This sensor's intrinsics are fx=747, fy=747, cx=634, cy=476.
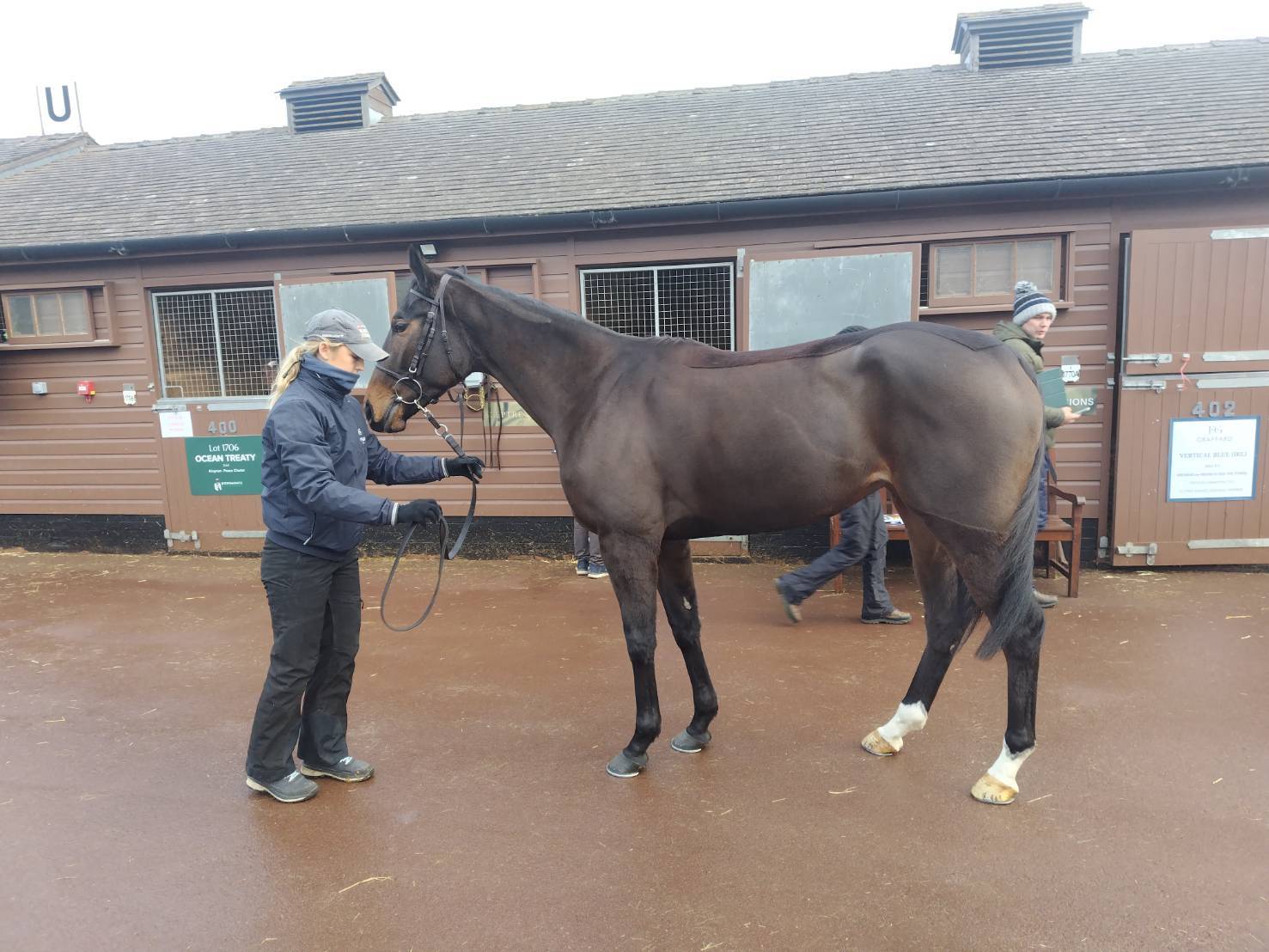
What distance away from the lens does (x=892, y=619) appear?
4.59 metres

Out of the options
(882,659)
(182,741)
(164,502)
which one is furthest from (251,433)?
(882,659)

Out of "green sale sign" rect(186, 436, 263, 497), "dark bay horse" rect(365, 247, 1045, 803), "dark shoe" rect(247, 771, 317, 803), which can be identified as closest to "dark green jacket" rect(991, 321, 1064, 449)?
"dark bay horse" rect(365, 247, 1045, 803)

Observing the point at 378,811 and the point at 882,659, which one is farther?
the point at 882,659

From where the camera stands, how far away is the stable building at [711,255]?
532cm

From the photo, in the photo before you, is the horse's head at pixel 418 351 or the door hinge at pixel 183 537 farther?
the door hinge at pixel 183 537

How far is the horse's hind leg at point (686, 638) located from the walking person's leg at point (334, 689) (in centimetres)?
122

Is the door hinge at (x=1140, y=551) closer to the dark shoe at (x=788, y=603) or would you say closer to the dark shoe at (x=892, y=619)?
the dark shoe at (x=892, y=619)

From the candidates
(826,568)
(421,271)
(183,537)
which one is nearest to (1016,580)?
(826,568)

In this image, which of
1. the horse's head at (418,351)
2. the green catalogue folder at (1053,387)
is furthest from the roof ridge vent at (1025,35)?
the horse's head at (418,351)

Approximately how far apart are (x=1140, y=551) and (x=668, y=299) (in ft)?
13.3

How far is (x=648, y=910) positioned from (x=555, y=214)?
16.8ft

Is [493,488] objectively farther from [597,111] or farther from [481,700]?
[597,111]

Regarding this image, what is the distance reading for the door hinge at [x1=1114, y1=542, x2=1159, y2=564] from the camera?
5.44 m

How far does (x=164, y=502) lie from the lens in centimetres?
709
